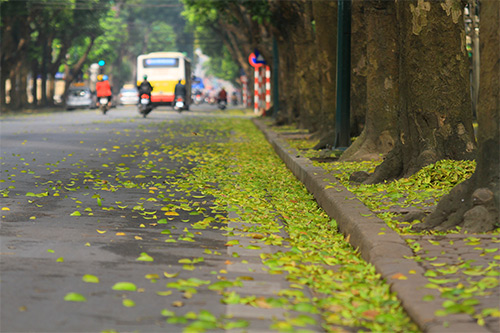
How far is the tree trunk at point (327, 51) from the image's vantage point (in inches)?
763

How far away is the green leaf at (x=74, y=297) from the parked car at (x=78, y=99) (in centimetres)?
6159

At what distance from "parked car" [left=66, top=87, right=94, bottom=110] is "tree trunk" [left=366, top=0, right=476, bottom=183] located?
2205 inches

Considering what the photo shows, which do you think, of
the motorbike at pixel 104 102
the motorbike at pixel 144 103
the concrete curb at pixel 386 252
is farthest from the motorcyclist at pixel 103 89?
the concrete curb at pixel 386 252

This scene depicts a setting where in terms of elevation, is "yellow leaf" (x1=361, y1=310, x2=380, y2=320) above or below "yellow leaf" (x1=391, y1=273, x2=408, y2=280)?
below

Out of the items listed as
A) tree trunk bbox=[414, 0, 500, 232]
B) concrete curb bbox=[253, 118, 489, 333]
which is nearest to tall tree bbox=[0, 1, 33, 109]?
concrete curb bbox=[253, 118, 489, 333]

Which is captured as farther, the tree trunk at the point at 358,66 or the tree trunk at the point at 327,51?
the tree trunk at the point at 327,51

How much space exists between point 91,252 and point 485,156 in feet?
10.9

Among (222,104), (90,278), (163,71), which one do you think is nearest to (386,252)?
(90,278)

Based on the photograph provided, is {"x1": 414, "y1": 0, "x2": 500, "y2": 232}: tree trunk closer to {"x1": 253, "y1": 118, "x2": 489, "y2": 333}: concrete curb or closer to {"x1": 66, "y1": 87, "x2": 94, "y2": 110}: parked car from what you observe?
{"x1": 253, "y1": 118, "x2": 489, "y2": 333}: concrete curb

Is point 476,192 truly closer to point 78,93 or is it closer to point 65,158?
point 65,158

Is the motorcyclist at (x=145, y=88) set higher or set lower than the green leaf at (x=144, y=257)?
lower

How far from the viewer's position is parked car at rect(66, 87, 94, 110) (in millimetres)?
67062

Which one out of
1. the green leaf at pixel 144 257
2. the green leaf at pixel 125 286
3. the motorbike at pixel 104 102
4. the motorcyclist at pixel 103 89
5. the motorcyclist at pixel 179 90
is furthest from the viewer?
the motorcyclist at pixel 179 90

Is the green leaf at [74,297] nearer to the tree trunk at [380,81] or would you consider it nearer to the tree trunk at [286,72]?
the tree trunk at [380,81]
